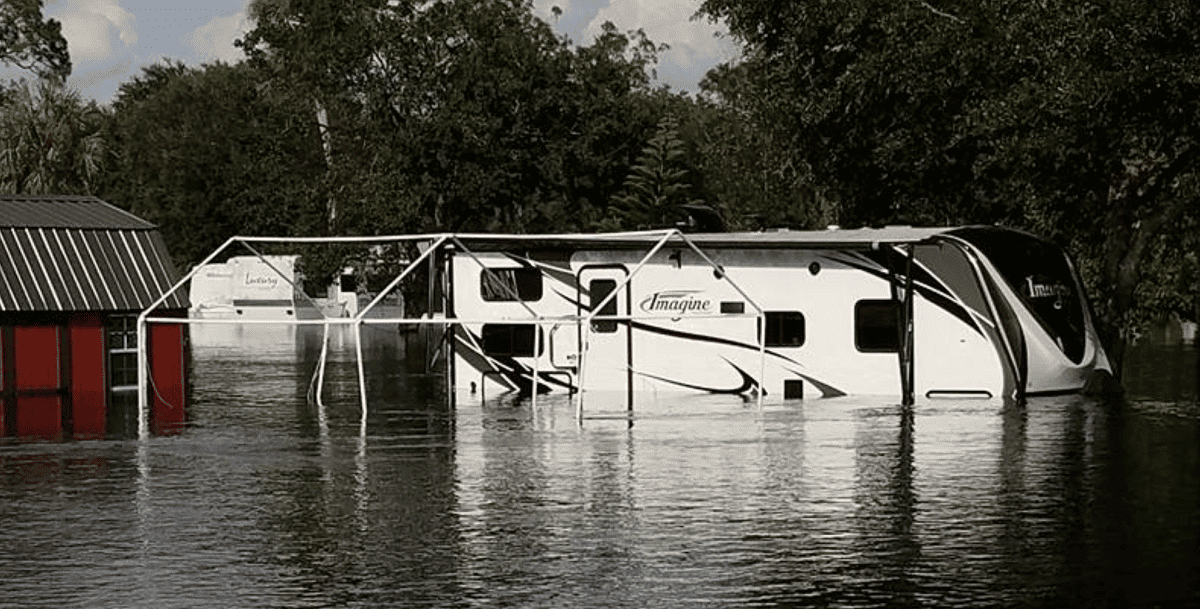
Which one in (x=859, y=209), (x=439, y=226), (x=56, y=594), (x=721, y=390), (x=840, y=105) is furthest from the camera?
(x=439, y=226)

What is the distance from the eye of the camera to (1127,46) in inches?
1294

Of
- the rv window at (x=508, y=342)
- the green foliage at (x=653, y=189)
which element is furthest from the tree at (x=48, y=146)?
the rv window at (x=508, y=342)

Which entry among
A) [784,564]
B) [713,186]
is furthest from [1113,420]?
[713,186]

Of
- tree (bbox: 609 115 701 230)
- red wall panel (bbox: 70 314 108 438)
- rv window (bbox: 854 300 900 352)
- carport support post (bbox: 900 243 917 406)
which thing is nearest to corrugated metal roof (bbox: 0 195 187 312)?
red wall panel (bbox: 70 314 108 438)

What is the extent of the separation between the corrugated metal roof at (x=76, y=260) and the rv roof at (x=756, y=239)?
32.1ft

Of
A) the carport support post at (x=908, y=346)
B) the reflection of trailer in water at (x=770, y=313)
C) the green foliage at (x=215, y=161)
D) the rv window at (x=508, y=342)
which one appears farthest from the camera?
the green foliage at (x=215, y=161)

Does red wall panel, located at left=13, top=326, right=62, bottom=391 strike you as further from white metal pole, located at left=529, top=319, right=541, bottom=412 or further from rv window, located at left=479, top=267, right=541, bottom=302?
white metal pole, located at left=529, top=319, right=541, bottom=412

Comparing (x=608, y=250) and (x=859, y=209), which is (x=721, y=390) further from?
(x=859, y=209)

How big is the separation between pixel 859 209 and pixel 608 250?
1077 cm

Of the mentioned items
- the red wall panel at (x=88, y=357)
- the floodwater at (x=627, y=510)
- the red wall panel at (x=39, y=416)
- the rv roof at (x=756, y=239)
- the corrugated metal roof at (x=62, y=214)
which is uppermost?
the corrugated metal roof at (x=62, y=214)

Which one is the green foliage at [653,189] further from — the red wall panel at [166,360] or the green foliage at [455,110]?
the red wall panel at [166,360]

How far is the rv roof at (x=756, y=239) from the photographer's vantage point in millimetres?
32438

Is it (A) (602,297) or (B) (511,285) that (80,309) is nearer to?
(B) (511,285)

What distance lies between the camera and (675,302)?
35594 millimetres
